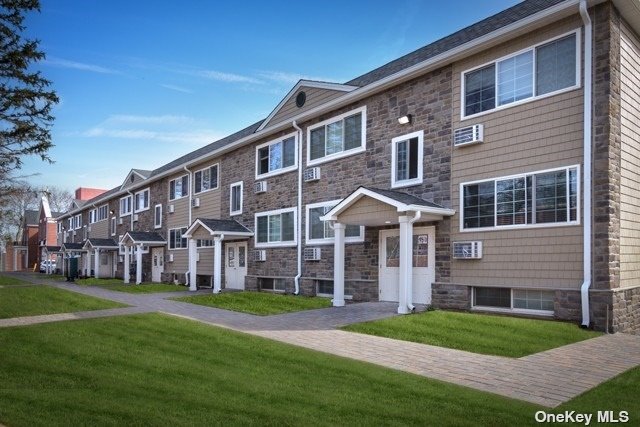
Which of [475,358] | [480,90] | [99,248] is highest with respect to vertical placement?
[480,90]

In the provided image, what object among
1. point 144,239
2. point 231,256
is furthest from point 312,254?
point 144,239

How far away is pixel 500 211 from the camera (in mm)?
11836

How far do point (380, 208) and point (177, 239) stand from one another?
1690cm

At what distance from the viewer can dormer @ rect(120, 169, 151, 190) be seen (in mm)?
32031

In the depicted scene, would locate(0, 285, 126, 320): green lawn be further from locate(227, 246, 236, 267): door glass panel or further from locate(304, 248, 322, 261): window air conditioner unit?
locate(227, 246, 236, 267): door glass panel

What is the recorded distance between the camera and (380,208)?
1304 cm

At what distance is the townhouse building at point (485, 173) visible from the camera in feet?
33.9

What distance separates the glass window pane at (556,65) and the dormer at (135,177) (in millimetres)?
25133

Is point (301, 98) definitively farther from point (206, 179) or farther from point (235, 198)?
point (206, 179)

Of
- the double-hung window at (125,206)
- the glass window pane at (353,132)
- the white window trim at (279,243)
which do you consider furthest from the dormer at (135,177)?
the glass window pane at (353,132)

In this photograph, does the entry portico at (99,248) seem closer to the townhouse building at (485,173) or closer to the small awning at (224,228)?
the small awning at (224,228)

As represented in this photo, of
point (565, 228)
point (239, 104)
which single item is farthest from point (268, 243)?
point (565, 228)

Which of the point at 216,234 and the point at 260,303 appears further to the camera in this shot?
the point at 216,234

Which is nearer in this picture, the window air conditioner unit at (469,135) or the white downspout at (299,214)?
the window air conditioner unit at (469,135)
